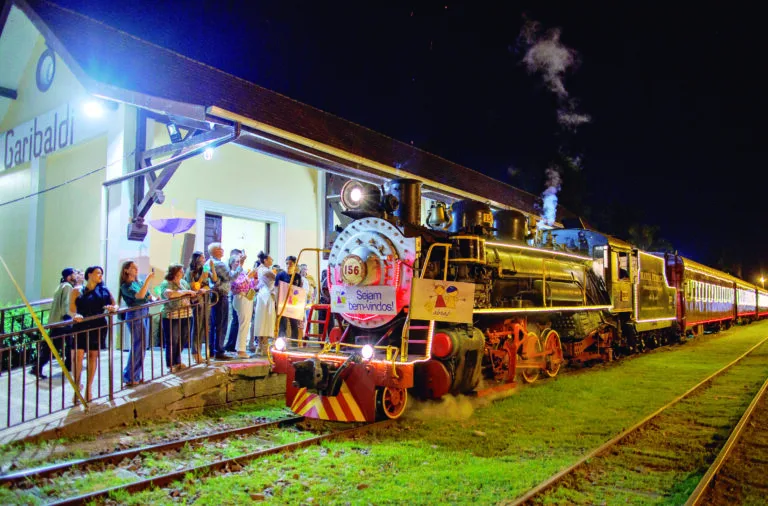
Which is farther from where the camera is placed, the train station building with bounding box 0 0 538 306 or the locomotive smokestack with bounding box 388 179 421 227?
the train station building with bounding box 0 0 538 306

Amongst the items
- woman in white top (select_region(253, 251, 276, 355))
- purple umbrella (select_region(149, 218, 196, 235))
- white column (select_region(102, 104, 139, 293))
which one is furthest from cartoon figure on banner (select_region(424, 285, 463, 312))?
white column (select_region(102, 104, 139, 293))

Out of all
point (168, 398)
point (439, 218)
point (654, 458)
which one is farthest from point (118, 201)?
point (654, 458)

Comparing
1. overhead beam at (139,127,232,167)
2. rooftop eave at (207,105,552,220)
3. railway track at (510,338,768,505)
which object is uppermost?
rooftop eave at (207,105,552,220)

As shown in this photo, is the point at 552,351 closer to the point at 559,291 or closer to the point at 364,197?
the point at 559,291

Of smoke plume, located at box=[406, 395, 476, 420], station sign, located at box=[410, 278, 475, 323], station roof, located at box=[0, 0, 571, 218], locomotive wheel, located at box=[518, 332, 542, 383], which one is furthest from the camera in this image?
locomotive wheel, located at box=[518, 332, 542, 383]

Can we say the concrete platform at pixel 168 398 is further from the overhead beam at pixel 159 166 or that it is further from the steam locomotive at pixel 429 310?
the overhead beam at pixel 159 166

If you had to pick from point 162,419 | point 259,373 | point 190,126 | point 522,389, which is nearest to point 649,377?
point 522,389

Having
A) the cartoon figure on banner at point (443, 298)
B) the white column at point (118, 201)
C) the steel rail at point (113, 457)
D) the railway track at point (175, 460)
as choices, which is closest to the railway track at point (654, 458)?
the cartoon figure on banner at point (443, 298)

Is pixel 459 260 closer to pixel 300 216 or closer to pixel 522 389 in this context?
pixel 522 389

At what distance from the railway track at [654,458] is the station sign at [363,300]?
9.77 feet

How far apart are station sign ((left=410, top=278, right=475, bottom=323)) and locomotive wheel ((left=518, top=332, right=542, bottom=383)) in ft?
9.22

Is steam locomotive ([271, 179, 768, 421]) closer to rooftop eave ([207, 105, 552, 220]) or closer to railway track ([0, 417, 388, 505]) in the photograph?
railway track ([0, 417, 388, 505])

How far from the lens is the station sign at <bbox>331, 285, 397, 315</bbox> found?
7301 mm

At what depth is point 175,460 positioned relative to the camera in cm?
533
